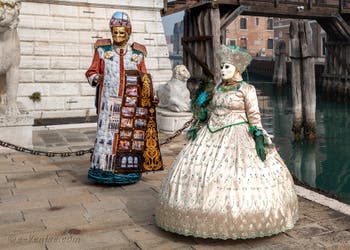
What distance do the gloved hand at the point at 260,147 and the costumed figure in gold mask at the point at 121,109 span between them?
71.9 inches

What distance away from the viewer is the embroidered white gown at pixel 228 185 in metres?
3.25

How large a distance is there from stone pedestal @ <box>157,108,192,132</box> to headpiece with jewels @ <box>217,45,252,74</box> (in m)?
5.15

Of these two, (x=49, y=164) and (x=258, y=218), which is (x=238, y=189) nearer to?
(x=258, y=218)

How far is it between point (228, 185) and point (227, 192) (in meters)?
0.05

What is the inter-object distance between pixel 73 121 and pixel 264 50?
156 ft

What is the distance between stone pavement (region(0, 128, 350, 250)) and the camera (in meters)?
3.36

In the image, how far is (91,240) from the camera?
3439 mm

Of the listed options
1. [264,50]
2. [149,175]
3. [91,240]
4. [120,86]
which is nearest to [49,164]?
[149,175]

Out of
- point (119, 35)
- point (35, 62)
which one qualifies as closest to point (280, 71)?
point (35, 62)

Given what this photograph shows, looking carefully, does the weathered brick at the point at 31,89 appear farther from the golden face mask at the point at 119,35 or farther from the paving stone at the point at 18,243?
the paving stone at the point at 18,243

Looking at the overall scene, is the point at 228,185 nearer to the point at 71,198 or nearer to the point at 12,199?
the point at 71,198

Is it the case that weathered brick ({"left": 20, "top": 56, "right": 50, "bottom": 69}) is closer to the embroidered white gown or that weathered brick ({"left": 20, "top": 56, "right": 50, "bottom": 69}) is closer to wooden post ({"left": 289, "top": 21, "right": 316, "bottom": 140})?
the embroidered white gown

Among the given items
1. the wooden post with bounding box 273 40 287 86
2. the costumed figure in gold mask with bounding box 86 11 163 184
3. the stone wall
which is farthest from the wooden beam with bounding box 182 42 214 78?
the wooden post with bounding box 273 40 287 86

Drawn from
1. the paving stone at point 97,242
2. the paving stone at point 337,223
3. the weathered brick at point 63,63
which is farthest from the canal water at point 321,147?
the weathered brick at point 63,63
